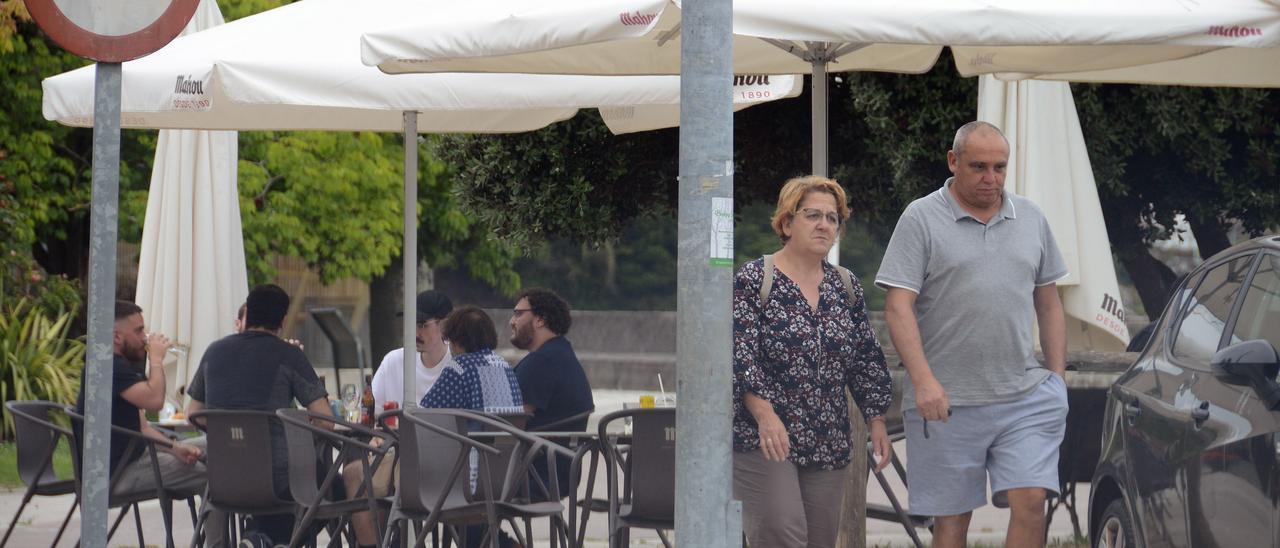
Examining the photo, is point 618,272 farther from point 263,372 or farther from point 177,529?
point 263,372

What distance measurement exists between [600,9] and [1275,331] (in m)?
2.35

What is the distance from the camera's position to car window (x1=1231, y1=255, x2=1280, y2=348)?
531cm

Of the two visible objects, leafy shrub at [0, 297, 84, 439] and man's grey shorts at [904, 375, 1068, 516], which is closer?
man's grey shorts at [904, 375, 1068, 516]

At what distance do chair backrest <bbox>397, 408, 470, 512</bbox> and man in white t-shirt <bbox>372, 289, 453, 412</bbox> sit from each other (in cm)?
219

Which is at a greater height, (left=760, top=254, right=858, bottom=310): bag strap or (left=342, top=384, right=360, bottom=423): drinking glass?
(left=760, top=254, right=858, bottom=310): bag strap

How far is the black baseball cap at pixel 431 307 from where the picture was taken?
9.06 meters

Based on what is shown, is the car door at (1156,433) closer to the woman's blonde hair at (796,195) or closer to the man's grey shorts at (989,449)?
the man's grey shorts at (989,449)

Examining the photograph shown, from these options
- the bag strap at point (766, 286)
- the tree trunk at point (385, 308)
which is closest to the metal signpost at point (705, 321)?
the bag strap at point (766, 286)

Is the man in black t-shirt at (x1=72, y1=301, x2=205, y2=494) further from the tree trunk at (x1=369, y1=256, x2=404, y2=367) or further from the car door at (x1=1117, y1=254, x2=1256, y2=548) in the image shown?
the tree trunk at (x1=369, y1=256, x2=404, y2=367)

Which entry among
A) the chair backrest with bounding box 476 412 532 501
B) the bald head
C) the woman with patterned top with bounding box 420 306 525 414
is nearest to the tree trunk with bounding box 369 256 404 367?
the woman with patterned top with bounding box 420 306 525 414

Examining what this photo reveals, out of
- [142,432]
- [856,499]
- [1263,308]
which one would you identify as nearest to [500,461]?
[856,499]

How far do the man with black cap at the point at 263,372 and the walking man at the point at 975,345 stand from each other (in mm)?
2922

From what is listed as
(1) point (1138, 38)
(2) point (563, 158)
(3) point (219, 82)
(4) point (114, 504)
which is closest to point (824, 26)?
(1) point (1138, 38)

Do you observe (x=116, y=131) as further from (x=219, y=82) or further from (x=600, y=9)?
(x=219, y=82)
